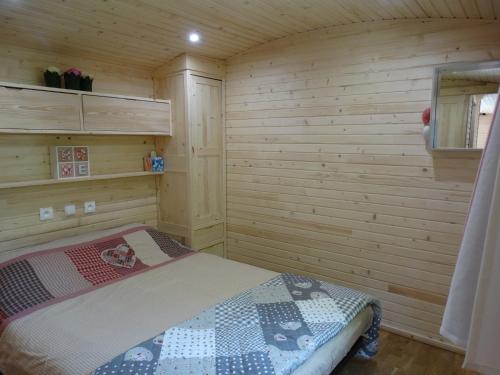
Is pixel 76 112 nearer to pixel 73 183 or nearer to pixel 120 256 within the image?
pixel 73 183

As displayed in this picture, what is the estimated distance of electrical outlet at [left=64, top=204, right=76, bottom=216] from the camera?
2.94 m

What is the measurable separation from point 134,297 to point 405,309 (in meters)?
2.07

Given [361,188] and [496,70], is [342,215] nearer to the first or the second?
[361,188]

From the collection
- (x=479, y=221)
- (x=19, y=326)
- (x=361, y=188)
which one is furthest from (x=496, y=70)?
(x=19, y=326)

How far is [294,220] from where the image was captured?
336cm

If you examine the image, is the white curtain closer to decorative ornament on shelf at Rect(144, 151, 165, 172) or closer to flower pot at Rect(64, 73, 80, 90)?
flower pot at Rect(64, 73, 80, 90)

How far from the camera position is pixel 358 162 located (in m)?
2.91

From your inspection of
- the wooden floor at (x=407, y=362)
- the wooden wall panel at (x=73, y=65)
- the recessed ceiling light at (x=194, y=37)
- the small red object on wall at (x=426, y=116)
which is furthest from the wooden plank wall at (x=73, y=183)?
the small red object on wall at (x=426, y=116)

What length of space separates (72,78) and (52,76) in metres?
0.14

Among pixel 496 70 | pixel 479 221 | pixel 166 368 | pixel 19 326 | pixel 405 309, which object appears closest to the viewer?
pixel 479 221

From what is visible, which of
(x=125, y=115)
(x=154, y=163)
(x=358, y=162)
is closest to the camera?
(x=358, y=162)

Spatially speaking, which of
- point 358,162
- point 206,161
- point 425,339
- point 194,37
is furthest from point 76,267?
point 425,339

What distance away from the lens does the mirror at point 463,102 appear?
7.44 feet

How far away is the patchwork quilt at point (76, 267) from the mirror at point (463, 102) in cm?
222
